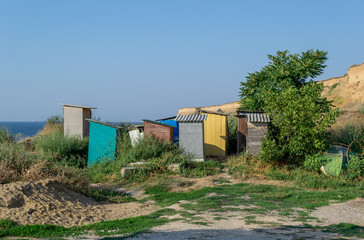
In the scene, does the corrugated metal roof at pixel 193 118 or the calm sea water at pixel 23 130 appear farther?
the calm sea water at pixel 23 130

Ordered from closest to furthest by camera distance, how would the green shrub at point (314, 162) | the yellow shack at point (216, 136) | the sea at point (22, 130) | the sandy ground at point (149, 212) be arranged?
1. the sandy ground at point (149, 212)
2. the green shrub at point (314, 162)
3. the yellow shack at point (216, 136)
4. the sea at point (22, 130)

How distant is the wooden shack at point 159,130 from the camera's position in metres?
16.4

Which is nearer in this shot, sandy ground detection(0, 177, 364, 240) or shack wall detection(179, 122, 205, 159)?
sandy ground detection(0, 177, 364, 240)

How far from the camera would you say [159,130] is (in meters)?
16.5

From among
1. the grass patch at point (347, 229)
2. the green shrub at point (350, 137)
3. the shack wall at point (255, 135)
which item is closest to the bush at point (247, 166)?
the shack wall at point (255, 135)

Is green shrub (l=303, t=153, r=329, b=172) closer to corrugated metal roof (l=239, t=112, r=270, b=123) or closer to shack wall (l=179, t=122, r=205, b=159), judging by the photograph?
corrugated metal roof (l=239, t=112, r=270, b=123)

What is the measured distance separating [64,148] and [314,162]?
10.4 meters

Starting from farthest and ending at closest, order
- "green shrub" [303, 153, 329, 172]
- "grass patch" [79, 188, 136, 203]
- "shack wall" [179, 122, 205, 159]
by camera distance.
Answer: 1. "shack wall" [179, 122, 205, 159]
2. "green shrub" [303, 153, 329, 172]
3. "grass patch" [79, 188, 136, 203]

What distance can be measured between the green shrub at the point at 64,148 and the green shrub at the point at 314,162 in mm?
9152

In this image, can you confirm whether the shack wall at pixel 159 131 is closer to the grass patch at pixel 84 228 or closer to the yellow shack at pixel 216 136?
the yellow shack at pixel 216 136

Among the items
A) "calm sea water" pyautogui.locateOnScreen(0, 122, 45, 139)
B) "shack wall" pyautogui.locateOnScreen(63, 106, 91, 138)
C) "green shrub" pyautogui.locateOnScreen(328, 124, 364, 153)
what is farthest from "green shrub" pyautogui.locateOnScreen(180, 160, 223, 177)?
"calm sea water" pyautogui.locateOnScreen(0, 122, 45, 139)

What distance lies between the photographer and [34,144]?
61.3ft

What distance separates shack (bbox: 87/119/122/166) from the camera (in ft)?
53.7

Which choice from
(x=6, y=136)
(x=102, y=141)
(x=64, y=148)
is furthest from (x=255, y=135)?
(x=6, y=136)
